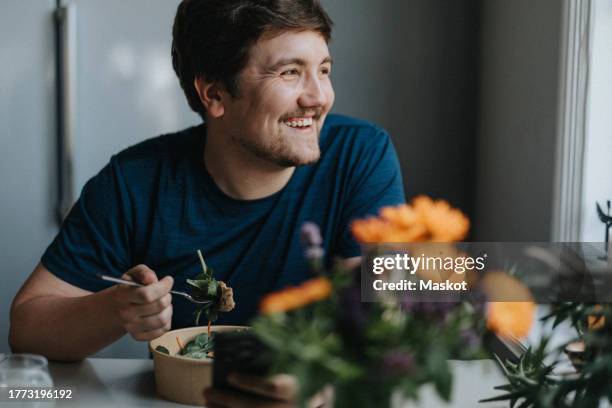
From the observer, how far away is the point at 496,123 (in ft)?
7.35

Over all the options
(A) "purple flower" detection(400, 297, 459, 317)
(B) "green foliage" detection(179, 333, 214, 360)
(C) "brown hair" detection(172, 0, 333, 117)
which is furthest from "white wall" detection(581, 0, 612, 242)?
(A) "purple flower" detection(400, 297, 459, 317)

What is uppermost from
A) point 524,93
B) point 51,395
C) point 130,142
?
point 524,93

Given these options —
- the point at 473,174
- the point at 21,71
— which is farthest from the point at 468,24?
the point at 21,71

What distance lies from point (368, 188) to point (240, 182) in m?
0.26

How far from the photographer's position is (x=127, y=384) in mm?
1104

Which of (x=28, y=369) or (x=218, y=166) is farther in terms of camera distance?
(x=218, y=166)

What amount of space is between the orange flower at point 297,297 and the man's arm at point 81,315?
57cm

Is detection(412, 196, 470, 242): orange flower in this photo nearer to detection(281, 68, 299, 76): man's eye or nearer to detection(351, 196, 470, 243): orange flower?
detection(351, 196, 470, 243): orange flower

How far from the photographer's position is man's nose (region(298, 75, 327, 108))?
1.44 metres

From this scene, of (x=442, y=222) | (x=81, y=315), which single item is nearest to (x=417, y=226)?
(x=442, y=222)

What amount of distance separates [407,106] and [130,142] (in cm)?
91

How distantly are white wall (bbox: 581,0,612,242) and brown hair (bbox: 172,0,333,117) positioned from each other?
22.6 inches

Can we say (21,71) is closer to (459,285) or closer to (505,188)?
(505,188)

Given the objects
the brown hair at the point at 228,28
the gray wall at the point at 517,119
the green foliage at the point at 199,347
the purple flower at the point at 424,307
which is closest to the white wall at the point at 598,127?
Answer: the gray wall at the point at 517,119
